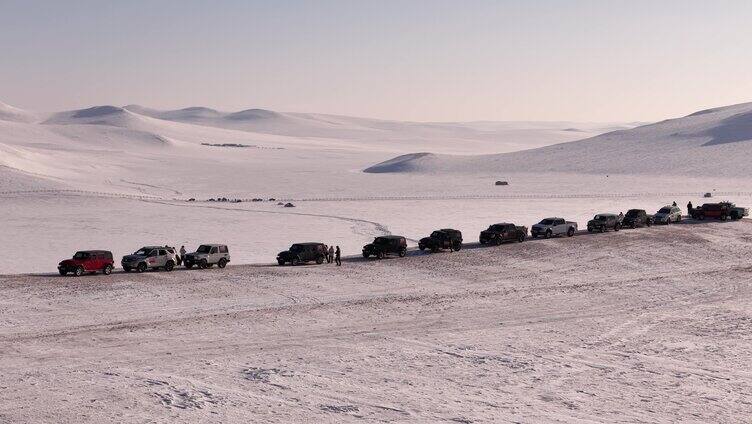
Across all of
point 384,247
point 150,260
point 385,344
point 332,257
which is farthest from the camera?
point 384,247

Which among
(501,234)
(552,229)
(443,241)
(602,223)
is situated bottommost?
(443,241)

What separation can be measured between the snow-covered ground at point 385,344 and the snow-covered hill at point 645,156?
324ft

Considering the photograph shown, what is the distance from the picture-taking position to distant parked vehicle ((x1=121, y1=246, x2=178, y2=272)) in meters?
41.8

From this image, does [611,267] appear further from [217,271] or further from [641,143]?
[641,143]

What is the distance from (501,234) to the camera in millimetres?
50781

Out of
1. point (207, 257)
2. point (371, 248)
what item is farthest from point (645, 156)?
point (207, 257)

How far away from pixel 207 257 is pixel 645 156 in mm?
121563

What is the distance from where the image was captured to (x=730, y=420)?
826 inches

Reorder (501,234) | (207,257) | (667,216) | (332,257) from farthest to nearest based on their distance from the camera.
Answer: (667,216) → (501,234) → (332,257) → (207,257)

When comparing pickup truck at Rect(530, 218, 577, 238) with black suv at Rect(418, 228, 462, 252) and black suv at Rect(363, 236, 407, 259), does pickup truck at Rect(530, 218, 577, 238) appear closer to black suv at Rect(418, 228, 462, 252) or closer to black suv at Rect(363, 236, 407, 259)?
black suv at Rect(418, 228, 462, 252)

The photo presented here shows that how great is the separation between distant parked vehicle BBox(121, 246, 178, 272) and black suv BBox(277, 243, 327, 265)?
5.56m

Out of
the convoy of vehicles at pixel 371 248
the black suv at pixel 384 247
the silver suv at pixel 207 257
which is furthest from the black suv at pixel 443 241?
the silver suv at pixel 207 257

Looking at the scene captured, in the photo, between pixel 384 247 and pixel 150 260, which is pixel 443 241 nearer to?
pixel 384 247

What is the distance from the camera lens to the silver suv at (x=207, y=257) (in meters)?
43.3
